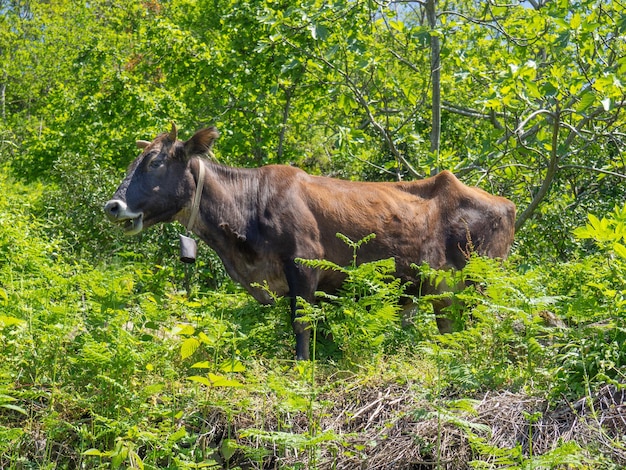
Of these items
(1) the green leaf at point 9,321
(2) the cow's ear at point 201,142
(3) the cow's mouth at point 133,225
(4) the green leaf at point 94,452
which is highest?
(2) the cow's ear at point 201,142

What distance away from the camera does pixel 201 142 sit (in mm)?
8289

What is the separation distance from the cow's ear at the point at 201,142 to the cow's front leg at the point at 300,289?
150cm

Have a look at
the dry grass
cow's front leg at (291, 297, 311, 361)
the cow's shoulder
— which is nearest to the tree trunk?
the cow's shoulder

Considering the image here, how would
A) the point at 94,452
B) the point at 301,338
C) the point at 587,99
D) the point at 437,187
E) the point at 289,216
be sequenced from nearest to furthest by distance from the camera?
the point at 94,452 < the point at 301,338 < the point at 587,99 < the point at 289,216 < the point at 437,187

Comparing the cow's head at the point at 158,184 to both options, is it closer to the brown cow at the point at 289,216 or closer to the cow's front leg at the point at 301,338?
the brown cow at the point at 289,216

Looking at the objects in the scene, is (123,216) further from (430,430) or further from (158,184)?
(430,430)

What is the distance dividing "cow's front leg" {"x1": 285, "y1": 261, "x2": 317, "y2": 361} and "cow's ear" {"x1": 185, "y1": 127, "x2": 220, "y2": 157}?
4.94 feet

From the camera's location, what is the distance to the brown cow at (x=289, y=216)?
7859mm

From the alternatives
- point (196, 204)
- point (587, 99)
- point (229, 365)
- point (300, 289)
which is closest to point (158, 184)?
point (196, 204)

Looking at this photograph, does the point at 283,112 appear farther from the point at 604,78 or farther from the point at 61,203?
the point at 604,78

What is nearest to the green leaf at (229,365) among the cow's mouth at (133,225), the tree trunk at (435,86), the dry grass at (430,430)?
the dry grass at (430,430)

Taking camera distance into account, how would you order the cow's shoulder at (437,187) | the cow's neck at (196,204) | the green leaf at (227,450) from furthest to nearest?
the cow's shoulder at (437,187) < the cow's neck at (196,204) < the green leaf at (227,450)

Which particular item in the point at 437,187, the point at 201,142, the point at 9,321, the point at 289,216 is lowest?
the point at 9,321

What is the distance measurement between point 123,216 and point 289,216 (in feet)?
4.94
